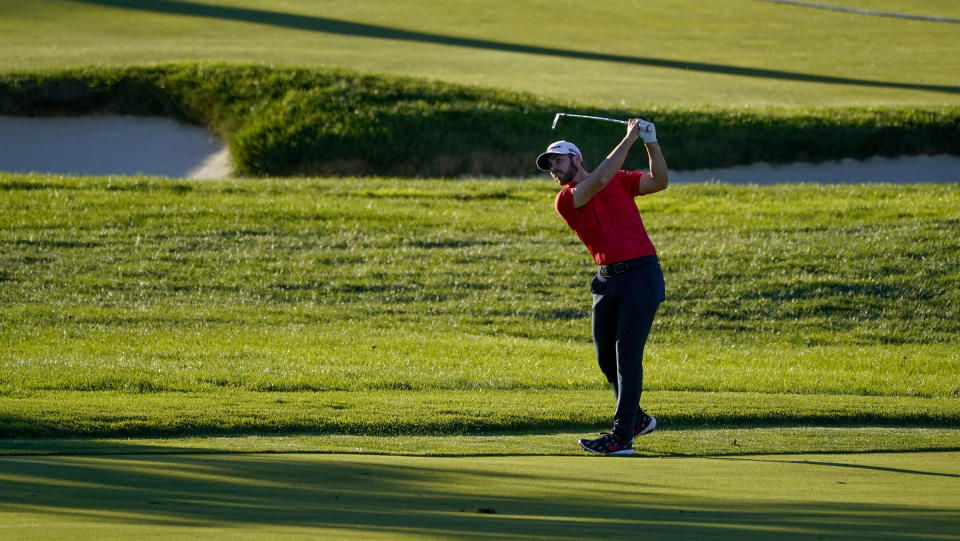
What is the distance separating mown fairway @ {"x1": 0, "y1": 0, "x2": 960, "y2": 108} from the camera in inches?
1119

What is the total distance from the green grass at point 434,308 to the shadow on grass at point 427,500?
218cm

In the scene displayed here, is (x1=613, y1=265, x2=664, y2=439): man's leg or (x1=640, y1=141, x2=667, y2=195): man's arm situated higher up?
(x1=640, y1=141, x2=667, y2=195): man's arm

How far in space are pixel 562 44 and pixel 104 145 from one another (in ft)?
44.3

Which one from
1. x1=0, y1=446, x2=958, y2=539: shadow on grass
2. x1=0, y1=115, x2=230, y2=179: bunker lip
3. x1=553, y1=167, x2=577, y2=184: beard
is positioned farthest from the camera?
x1=0, y1=115, x2=230, y2=179: bunker lip

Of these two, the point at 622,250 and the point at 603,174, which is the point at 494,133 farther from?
the point at 603,174

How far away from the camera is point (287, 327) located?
14648mm

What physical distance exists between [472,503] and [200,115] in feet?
71.3

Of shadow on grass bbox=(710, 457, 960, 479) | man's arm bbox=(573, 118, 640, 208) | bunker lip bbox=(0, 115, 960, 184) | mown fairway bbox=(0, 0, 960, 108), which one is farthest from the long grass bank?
shadow on grass bbox=(710, 457, 960, 479)

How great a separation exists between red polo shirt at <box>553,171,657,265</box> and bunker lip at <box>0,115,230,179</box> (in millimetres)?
18509

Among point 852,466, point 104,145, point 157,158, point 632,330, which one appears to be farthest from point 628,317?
point 104,145

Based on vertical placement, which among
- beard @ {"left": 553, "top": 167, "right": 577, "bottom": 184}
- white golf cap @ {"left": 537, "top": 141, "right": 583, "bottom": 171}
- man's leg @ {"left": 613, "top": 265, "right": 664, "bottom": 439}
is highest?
white golf cap @ {"left": 537, "top": 141, "right": 583, "bottom": 171}

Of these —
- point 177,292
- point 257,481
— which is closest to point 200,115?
point 177,292

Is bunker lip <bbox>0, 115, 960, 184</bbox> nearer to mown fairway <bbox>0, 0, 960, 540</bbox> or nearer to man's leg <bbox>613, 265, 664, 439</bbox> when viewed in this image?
mown fairway <bbox>0, 0, 960, 540</bbox>

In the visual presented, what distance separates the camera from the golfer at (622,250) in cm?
796
